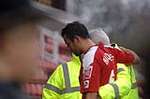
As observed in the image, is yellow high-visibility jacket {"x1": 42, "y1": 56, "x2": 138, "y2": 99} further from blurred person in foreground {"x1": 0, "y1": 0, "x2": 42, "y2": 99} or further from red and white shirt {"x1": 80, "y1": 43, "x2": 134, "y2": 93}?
blurred person in foreground {"x1": 0, "y1": 0, "x2": 42, "y2": 99}

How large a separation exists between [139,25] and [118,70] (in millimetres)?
2767

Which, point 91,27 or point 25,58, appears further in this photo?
point 91,27

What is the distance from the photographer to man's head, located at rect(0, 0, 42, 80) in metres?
2.41

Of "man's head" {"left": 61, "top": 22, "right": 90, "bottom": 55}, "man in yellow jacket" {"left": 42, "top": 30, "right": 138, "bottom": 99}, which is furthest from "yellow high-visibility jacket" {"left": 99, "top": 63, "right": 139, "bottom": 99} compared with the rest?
"man's head" {"left": 61, "top": 22, "right": 90, "bottom": 55}

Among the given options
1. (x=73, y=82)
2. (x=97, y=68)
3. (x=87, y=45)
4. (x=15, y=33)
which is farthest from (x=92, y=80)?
(x=15, y=33)

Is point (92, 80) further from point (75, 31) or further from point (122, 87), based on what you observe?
point (75, 31)

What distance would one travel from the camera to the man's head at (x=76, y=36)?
4961mm

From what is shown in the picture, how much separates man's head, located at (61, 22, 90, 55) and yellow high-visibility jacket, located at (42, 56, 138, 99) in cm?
25

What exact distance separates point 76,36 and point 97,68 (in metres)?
0.35

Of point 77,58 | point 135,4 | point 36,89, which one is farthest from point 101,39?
point 135,4

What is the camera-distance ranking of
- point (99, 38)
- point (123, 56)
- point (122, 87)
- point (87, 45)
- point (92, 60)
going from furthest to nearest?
1. point (99, 38)
2. point (123, 56)
3. point (122, 87)
4. point (87, 45)
5. point (92, 60)

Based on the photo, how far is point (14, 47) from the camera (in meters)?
2.42

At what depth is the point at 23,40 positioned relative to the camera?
245 cm

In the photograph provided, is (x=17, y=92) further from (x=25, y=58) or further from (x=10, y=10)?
(x=10, y=10)
